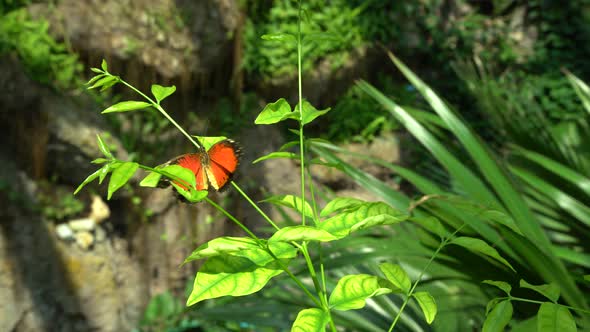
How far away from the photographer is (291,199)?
640mm

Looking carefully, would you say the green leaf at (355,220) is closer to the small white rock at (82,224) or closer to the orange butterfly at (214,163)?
the orange butterfly at (214,163)

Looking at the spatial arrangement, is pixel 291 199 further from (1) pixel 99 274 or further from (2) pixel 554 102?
(2) pixel 554 102

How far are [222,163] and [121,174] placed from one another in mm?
217

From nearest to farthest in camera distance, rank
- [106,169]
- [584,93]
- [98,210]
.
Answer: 1. [106,169]
2. [584,93]
3. [98,210]

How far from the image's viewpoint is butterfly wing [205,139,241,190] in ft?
2.10

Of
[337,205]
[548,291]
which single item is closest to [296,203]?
[337,205]

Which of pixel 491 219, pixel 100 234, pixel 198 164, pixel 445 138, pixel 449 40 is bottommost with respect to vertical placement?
pixel 100 234

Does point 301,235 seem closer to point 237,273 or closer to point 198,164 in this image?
point 237,273

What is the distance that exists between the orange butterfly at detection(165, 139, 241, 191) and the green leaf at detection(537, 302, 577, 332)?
0.38 m

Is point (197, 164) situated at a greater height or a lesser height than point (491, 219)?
greater

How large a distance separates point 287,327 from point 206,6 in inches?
140

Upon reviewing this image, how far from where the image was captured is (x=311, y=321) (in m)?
0.50

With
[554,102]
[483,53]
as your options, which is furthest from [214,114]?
[554,102]

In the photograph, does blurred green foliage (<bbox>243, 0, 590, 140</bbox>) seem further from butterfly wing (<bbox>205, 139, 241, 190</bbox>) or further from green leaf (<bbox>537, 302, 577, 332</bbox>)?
green leaf (<bbox>537, 302, 577, 332</bbox>)
